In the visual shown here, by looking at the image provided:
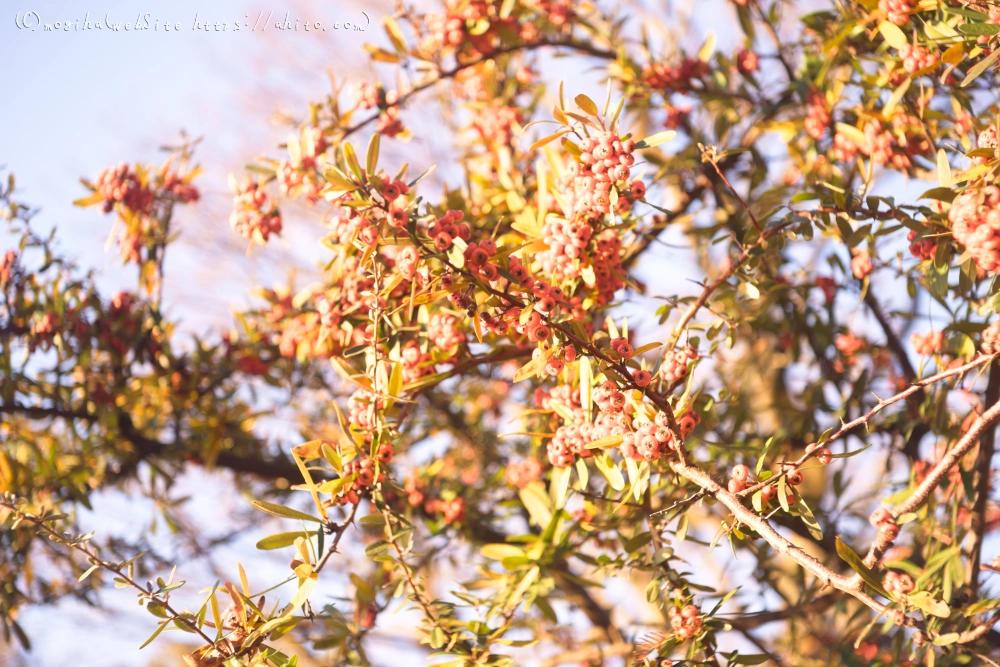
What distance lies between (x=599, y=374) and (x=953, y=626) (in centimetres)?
87

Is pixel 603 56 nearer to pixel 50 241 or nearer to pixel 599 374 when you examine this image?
pixel 599 374

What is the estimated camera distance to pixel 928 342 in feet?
4.57

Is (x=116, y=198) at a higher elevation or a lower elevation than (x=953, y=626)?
higher

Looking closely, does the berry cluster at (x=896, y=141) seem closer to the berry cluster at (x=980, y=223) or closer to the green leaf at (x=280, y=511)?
the berry cluster at (x=980, y=223)

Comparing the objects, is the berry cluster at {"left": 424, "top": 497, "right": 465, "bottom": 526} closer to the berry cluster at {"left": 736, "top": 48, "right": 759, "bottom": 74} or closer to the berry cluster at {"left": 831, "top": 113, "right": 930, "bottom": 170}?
the berry cluster at {"left": 831, "top": 113, "right": 930, "bottom": 170}

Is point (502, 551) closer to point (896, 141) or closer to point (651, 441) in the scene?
point (651, 441)

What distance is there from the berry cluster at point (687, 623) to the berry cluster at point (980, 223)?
0.63m

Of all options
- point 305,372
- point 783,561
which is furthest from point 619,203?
point 783,561

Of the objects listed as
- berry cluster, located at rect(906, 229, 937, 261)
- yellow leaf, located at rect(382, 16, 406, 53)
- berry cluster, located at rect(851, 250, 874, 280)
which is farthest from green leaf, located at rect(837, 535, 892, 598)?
yellow leaf, located at rect(382, 16, 406, 53)

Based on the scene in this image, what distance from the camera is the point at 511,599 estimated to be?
1284 mm

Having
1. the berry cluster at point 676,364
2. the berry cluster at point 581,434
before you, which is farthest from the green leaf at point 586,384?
the berry cluster at point 676,364

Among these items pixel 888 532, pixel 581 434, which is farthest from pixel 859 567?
pixel 581 434

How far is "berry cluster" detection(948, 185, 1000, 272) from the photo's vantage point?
34.8 inches

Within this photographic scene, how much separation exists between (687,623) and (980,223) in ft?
2.25
